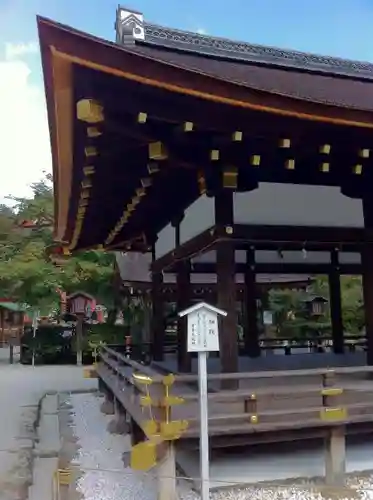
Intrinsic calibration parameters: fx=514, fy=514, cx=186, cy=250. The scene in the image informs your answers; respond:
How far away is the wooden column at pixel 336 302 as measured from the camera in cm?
869

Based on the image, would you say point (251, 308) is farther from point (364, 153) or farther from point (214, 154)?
point (214, 154)

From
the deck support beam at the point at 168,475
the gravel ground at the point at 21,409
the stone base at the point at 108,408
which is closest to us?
the deck support beam at the point at 168,475

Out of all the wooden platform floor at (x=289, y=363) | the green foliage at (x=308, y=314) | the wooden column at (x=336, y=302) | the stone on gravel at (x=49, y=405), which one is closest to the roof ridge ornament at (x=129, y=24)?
the wooden platform floor at (x=289, y=363)

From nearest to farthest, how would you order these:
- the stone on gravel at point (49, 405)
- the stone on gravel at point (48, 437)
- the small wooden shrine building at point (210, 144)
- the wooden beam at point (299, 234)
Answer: the small wooden shrine building at point (210, 144) → the wooden beam at point (299, 234) → the stone on gravel at point (48, 437) → the stone on gravel at point (49, 405)

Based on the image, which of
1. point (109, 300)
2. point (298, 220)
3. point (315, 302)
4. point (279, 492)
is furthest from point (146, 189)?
point (109, 300)

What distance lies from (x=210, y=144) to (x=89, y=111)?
1.18 metres

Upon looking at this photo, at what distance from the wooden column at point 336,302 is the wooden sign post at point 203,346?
18.4 feet

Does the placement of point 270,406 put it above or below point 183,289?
below

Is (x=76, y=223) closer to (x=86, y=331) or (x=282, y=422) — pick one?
(x=282, y=422)

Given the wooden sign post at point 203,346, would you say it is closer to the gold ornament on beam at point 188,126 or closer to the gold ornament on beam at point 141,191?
the gold ornament on beam at point 188,126

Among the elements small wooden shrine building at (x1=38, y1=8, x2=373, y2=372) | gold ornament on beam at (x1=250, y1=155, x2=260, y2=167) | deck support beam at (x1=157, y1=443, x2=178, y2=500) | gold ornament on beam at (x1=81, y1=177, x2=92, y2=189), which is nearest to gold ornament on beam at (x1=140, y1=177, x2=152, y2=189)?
small wooden shrine building at (x1=38, y1=8, x2=373, y2=372)

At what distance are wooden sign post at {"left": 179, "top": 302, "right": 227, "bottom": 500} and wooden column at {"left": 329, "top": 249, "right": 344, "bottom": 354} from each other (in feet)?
18.4

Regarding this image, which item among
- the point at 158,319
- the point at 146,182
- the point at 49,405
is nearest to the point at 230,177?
the point at 146,182

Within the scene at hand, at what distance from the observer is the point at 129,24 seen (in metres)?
6.23
